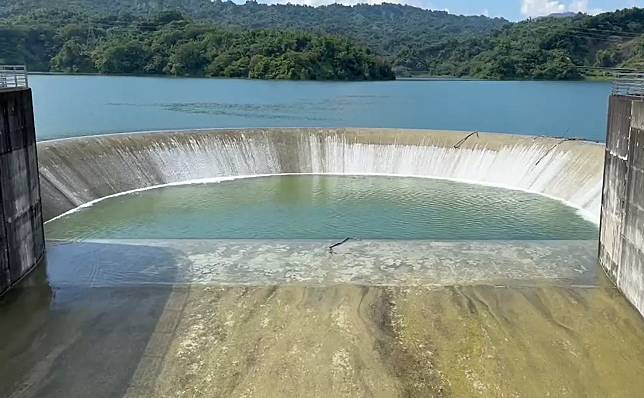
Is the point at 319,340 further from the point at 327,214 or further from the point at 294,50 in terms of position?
the point at 294,50

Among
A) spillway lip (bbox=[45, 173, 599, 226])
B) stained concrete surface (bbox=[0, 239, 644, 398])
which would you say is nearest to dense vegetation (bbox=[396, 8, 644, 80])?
spillway lip (bbox=[45, 173, 599, 226])

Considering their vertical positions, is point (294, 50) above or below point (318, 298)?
above

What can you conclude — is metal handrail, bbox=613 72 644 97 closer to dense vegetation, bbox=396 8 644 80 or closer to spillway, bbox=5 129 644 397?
spillway, bbox=5 129 644 397

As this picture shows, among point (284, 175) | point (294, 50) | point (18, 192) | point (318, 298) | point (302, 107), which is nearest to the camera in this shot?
point (318, 298)

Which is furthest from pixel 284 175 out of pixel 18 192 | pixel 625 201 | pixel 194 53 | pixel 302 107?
pixel 194 53

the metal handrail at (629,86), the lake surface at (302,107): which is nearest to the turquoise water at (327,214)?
the metal handrail at (629,86)

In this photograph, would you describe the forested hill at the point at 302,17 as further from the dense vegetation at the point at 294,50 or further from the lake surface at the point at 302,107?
the lake surface at the point at 302,107
